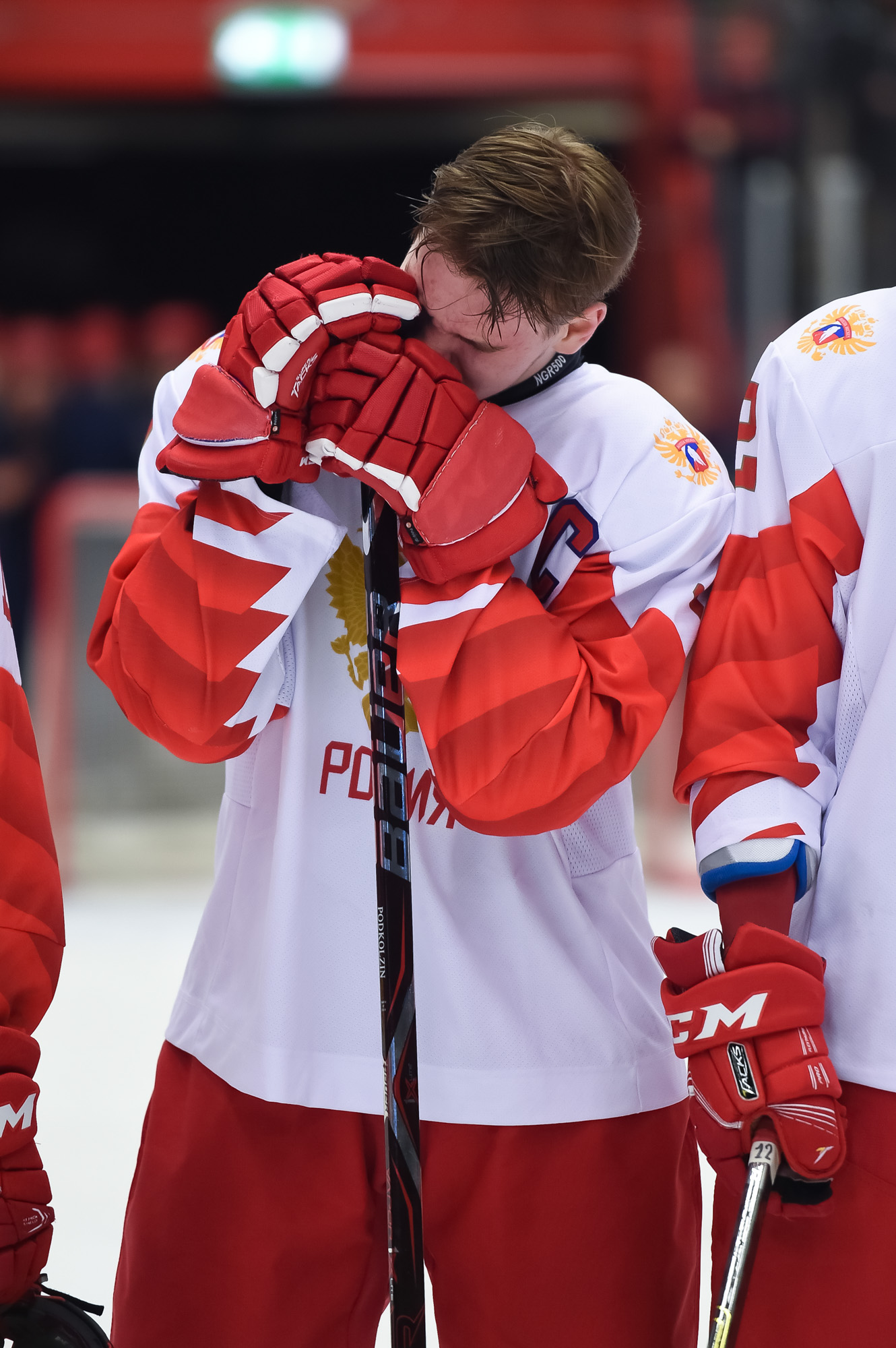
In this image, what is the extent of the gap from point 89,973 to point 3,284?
9.96 m

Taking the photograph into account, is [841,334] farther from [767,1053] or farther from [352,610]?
[767,1053]

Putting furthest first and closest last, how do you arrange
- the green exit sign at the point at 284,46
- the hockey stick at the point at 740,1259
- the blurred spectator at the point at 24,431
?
the green exit sign at the point at 284,46, the blurred spectator at the point at 24,431, the hockey stick at the point at 740,1259

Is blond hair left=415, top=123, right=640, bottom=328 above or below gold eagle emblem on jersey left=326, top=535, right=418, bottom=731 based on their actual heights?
above

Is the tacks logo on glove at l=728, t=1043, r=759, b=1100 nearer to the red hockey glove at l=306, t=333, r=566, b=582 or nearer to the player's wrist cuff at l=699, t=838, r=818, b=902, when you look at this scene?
the player's wrist cuff at l=699, t=838, r=818, b=902

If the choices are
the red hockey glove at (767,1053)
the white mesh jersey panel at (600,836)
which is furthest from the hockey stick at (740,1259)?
the white mesh jersey panel at (600,836)

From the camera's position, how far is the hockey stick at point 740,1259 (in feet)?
3.63

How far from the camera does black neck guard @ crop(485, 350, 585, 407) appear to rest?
1.32m

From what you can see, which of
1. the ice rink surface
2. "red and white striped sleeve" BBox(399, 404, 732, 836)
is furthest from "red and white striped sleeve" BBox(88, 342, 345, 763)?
the ice rink surface

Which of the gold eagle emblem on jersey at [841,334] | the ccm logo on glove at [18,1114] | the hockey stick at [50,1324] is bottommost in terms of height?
the hockey stick at [50,1324]

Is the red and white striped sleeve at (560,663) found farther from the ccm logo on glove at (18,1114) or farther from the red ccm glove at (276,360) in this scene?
the ccm logo on glove at (18,1114)

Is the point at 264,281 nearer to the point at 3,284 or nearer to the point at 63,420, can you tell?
the point at 63,420

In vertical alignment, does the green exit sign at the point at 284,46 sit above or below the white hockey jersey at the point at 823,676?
above

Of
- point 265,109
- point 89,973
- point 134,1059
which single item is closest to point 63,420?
point 89,973

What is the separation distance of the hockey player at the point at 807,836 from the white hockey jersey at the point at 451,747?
72mm
